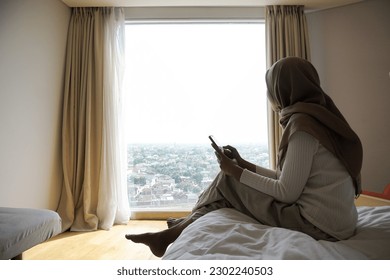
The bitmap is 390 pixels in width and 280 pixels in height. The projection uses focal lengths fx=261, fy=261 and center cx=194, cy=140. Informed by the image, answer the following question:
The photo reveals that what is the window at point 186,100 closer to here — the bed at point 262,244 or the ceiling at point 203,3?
the ceiling at point 203,3

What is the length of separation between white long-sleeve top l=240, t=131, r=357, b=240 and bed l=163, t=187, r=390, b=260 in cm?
6

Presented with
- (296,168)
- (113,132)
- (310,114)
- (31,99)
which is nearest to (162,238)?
(296,168)

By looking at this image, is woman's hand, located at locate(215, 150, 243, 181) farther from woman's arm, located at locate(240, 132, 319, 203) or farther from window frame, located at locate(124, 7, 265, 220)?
window frame, located at locate(124, 7, 265, 220)

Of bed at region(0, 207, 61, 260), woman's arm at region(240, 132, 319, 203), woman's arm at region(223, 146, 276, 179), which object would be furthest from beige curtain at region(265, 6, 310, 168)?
bed at region(0, 207, 61, 260)

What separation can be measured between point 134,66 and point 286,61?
1.79 meters

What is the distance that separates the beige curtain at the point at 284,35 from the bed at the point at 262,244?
1590 millimetres

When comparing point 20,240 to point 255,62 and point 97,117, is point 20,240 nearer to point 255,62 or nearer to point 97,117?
point 97,117

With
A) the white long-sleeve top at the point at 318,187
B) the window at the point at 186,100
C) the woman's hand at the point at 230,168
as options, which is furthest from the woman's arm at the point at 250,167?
the window at the point at 186,100

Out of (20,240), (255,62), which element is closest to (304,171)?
(20,240)

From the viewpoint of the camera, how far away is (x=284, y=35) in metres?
2.23

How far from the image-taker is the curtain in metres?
2.11

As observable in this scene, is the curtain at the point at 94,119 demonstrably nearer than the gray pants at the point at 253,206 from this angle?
No

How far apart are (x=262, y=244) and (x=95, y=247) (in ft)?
4.47

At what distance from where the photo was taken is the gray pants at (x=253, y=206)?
73 cm
